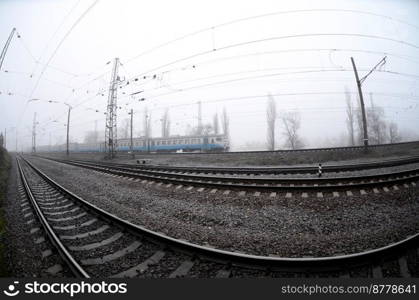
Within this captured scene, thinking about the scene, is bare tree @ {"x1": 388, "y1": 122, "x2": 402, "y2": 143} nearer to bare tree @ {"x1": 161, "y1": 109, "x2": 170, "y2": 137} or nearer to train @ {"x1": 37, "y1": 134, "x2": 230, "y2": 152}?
train @ {"x1": 37, "y1": 134, "x2": 230, "y2": 152}

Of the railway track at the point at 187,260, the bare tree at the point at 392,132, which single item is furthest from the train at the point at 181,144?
the bare tree at the point at 392,132

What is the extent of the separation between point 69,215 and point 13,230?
3.65 ft

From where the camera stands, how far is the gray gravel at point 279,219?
3.34 m

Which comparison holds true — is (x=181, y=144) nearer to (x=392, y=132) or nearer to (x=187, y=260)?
(x=187, y=260)

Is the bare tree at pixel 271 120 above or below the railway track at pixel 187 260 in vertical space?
above

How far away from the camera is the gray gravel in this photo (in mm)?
3336

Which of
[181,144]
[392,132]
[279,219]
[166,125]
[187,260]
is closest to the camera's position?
[187,260]

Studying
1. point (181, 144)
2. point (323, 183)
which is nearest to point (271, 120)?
point (181, 144)

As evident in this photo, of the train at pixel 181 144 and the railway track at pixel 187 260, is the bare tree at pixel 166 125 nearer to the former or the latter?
the train at pixel 181 144

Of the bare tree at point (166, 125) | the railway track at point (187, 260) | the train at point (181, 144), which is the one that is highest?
the bare tree at point (166, 125)

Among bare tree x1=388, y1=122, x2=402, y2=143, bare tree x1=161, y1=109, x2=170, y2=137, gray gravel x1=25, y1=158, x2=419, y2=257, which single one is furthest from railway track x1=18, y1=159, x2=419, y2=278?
bare tree x1=161, y1=109, x2=170, y2=137

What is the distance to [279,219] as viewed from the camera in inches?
173

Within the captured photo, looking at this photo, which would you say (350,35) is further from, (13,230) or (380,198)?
(13,230)

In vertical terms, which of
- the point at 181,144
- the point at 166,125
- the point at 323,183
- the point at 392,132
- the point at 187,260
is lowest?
the point at 187,260
